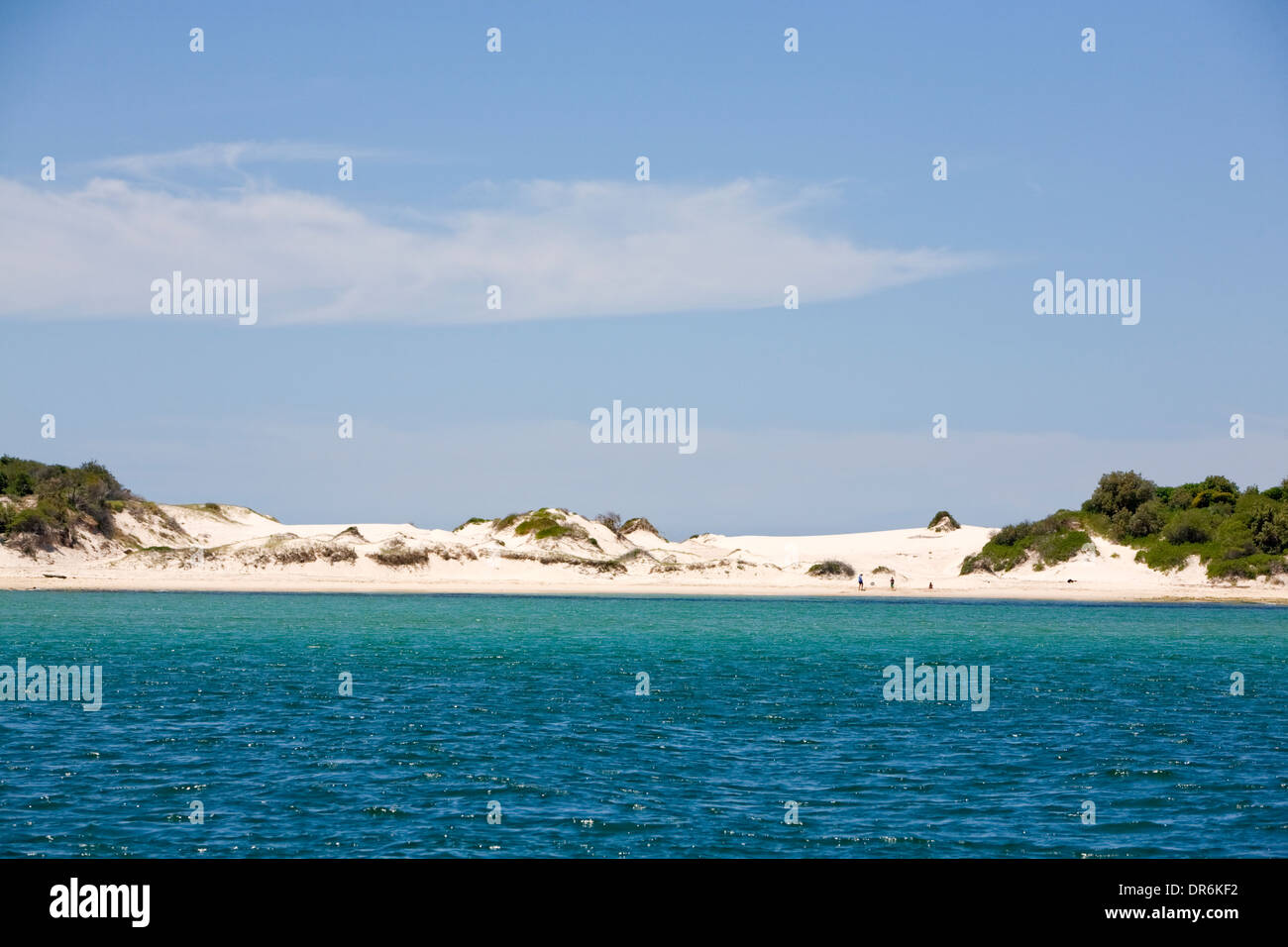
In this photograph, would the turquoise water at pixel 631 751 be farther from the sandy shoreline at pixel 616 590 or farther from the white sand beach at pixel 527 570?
the white sand beach at pixel 527 570

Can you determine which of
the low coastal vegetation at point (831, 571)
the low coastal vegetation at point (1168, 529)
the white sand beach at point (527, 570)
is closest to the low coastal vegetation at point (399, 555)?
the white sand beach at point (527, 570)

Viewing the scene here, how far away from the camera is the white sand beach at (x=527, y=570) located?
85.2 meters

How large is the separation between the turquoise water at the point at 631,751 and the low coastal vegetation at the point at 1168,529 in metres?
43.2

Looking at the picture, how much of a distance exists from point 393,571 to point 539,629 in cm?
4207

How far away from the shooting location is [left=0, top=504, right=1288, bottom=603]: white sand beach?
85.2 meters

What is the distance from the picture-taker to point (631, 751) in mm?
23234

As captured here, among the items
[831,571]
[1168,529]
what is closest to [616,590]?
[831,571]

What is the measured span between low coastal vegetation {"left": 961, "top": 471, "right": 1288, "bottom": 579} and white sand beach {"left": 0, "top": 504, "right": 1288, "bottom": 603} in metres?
1.16

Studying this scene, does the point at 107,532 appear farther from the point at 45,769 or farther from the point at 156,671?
the point at 45,769

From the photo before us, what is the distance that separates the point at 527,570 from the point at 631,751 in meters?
75.8

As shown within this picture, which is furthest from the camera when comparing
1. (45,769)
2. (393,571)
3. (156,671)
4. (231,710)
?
(393,571)
